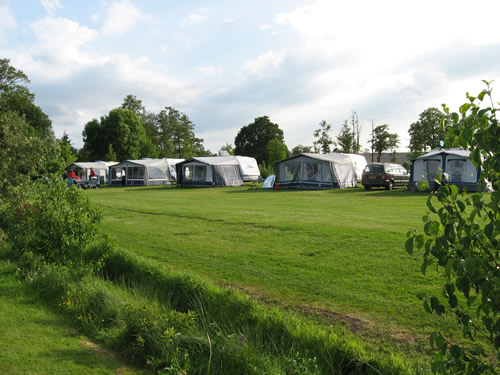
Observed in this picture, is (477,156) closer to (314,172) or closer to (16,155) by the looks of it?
(16,155)

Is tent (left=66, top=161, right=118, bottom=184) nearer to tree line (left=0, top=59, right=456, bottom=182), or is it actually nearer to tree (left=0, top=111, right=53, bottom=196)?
tree line (left=0, top=59, right=456, bottom=182)

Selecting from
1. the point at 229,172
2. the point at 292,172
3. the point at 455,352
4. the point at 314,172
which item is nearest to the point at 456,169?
the point at 314,172

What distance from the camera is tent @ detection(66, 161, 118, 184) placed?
4547cm

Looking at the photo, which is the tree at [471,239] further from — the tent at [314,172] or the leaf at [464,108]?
the tent at [314,172]

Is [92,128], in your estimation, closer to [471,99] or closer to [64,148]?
[64,148]

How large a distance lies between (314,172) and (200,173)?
1061 cm

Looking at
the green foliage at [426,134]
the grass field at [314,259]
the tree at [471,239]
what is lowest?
the grass field at [314,259]

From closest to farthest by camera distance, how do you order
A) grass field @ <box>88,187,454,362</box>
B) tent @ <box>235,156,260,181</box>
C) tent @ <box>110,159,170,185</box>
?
grass field @ <box>88,187,454,362</box>
tent @ <box>235,156,260,181</box>
tent @ <box>110,159,170,185</box>

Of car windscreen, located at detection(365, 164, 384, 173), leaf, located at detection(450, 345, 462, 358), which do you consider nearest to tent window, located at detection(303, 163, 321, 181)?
car windscreen, located at detection(365, 164, 384, 173)

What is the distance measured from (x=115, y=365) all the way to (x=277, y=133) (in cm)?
7455

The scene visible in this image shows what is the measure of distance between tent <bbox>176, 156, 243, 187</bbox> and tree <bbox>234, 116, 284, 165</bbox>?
3959 centimetres

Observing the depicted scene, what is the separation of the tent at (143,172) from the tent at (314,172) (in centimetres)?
1454

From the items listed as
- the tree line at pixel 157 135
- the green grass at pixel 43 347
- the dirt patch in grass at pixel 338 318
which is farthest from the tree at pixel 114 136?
the dirt patch in grass at pixel 338 318

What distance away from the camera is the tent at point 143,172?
1610 inches
